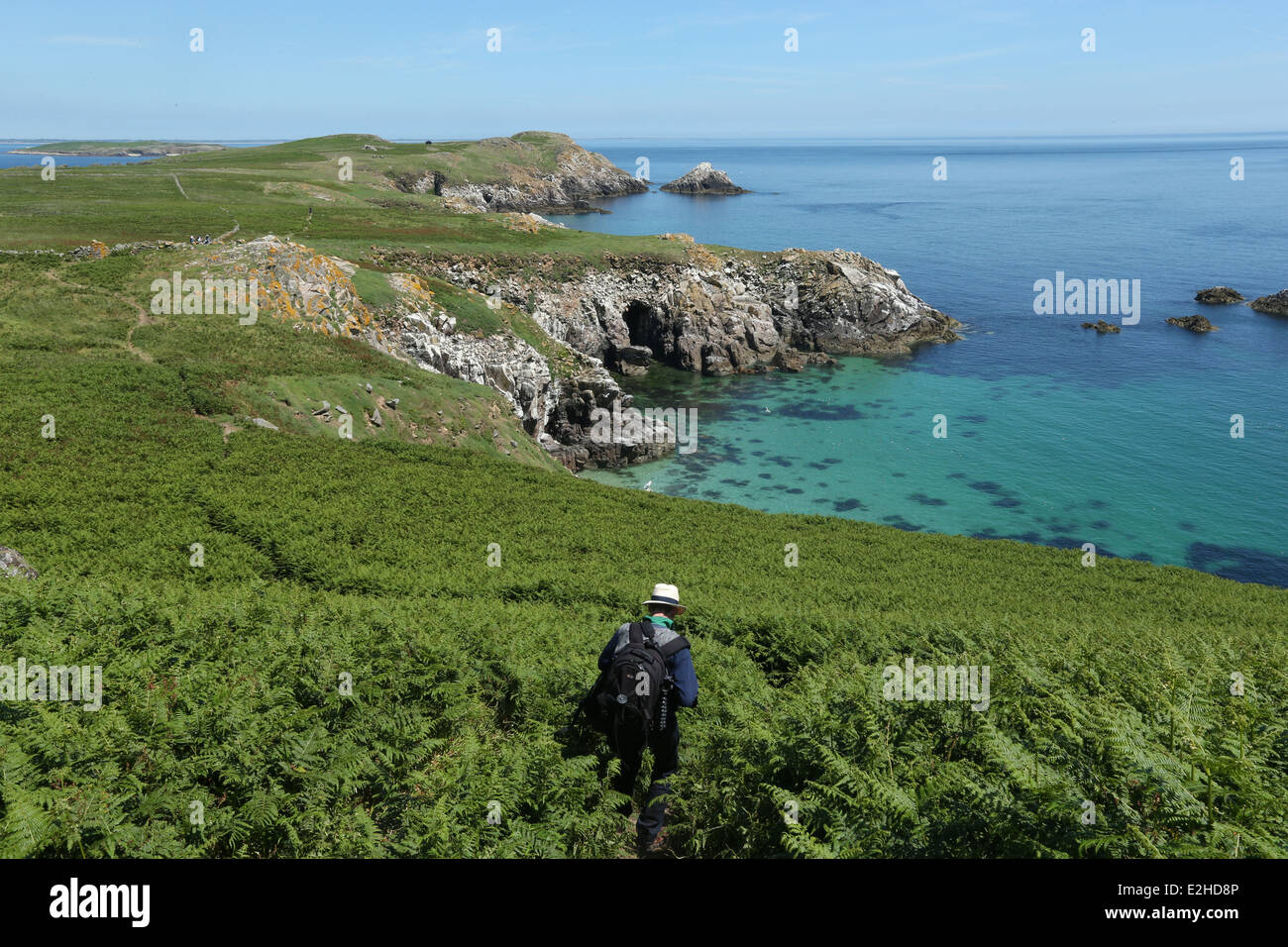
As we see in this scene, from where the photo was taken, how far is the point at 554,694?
38.2ft

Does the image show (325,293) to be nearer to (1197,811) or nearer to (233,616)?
(233,616)

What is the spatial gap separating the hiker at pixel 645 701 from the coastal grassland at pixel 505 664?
0.43 metres

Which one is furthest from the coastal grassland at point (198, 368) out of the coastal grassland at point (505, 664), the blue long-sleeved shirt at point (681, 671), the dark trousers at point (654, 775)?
the dark trousers at point (654, 775)

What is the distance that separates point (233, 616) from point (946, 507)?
144 feet

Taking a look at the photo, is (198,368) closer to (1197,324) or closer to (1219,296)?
(1197,324)

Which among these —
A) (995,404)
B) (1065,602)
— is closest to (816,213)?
(995,404)

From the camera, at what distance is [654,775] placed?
30.2 feet

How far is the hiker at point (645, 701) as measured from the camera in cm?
840

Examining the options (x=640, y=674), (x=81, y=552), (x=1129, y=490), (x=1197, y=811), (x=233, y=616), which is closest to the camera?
(x=1197, y=811)
